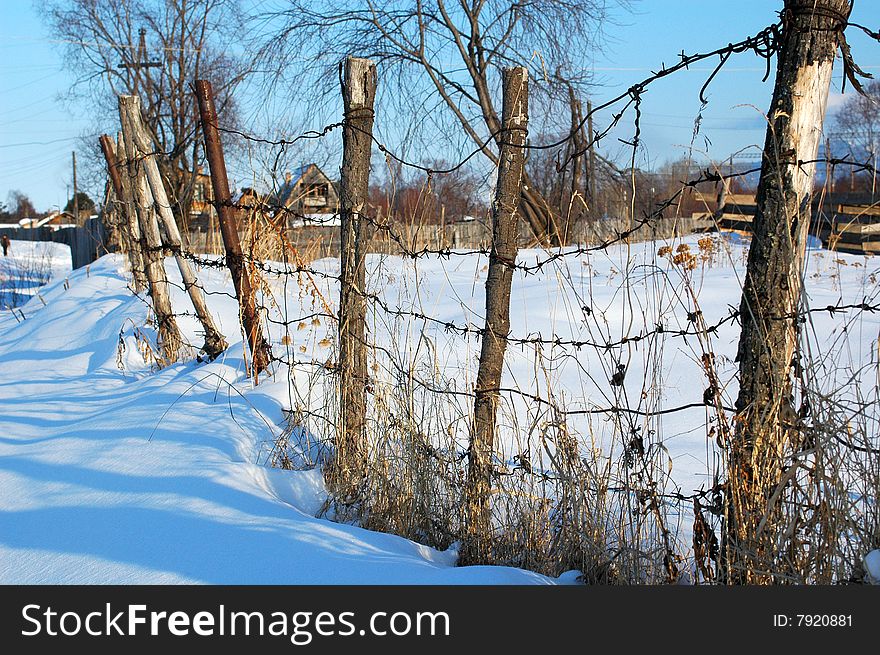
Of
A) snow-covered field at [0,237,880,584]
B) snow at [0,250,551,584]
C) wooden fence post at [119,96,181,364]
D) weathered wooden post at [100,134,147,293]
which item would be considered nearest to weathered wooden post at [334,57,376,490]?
snow-covered field at [0,237,880,584]

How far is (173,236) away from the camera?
615 cm

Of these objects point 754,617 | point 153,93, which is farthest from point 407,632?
point 153,93

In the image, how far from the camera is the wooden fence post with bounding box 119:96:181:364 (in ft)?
20.7

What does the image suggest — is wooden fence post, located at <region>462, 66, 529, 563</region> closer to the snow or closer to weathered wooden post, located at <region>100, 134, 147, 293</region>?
the snow

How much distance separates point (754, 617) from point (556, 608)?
0.52 meters

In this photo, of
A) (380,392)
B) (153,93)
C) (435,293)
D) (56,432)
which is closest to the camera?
(380,392)

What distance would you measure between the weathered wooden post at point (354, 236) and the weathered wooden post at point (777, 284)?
1.66 metres

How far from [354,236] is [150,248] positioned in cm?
349

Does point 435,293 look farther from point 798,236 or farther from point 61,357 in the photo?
point 798,236

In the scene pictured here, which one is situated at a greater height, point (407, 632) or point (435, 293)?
point (435, 293)

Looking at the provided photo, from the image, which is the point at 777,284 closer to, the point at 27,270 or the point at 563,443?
the point at 563,443

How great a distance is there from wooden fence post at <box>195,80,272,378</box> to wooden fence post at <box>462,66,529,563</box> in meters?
1.95

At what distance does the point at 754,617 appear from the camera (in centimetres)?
203

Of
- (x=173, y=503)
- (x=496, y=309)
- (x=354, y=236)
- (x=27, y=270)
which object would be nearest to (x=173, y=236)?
(x=354, y=236)
